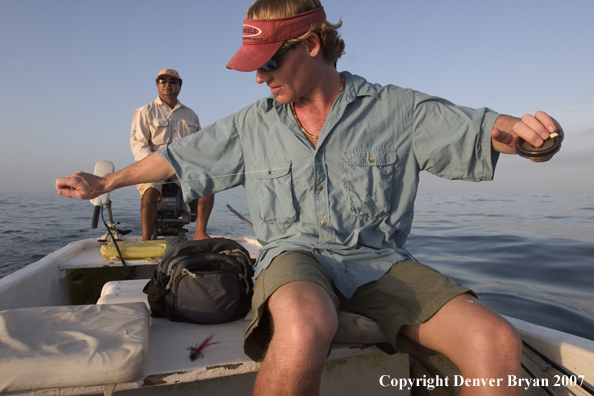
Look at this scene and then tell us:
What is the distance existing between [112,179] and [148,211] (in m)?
2.83

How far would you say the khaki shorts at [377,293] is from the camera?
158cm

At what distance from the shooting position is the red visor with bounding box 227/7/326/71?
1896mm

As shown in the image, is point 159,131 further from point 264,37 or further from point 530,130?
point 530,130

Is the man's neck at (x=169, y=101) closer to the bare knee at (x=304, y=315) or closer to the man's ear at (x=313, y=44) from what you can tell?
the man's ear at (x=313, y=44)

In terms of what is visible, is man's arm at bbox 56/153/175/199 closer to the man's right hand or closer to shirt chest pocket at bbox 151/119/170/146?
the man's right hand

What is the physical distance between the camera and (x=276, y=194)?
6.73ft

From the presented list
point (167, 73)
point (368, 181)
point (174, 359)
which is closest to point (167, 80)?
point (167, 73)

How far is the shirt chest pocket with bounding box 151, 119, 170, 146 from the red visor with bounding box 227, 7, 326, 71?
360 centimetres

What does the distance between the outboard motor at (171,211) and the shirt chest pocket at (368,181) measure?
328cm

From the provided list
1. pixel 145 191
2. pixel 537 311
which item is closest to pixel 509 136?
pixel 537 311

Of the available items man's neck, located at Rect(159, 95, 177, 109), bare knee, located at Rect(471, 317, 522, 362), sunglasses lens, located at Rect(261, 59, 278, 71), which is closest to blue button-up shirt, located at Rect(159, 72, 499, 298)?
sunglasses lens, located at Rect(261, 59, 278, 71)

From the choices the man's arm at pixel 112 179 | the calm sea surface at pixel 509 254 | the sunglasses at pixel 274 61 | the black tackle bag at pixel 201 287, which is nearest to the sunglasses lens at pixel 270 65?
the sunglasses at pixel 274 61

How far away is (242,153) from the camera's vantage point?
2182 mm

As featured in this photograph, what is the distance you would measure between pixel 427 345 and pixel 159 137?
4515 mm
